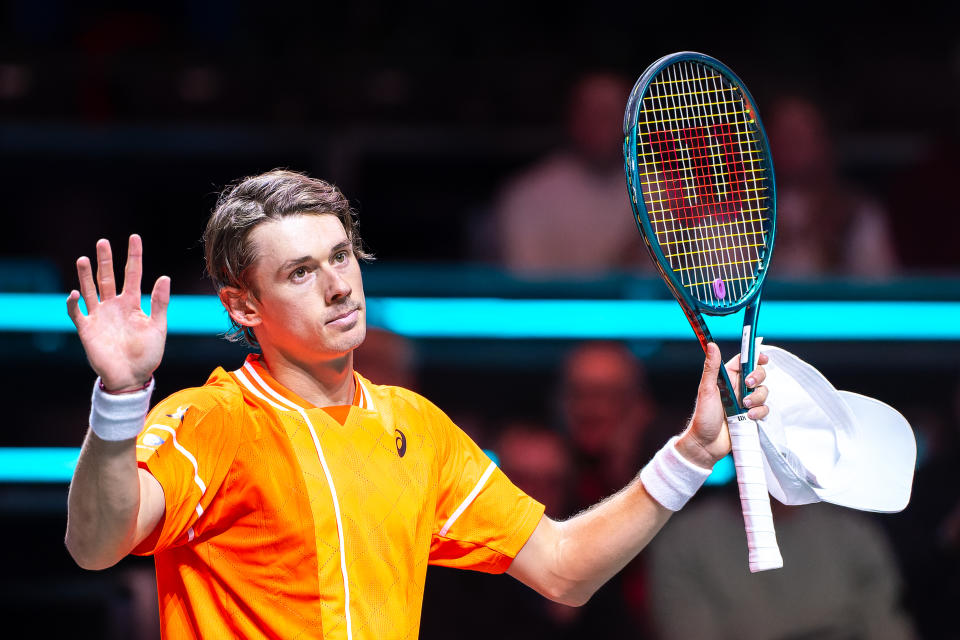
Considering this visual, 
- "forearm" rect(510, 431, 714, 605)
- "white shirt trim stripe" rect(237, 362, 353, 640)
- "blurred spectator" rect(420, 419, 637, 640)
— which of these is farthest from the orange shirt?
"blurred spectator" rect(420, 419, 637, 640)

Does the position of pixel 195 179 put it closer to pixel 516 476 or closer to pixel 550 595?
pixel 516 476

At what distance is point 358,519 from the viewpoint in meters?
2.06

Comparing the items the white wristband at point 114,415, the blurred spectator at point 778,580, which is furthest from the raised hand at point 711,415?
the blurred spectator at point 778,580

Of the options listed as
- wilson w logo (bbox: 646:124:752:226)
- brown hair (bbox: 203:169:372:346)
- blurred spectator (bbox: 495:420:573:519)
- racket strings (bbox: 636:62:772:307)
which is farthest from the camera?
blurred spectator (bbox: 495:420:573:519)

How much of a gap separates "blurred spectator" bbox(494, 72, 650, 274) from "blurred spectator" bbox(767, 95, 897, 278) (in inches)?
22.6

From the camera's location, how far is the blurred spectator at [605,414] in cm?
391

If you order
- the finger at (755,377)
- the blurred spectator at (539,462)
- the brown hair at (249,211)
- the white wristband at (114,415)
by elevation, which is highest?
the brown hair at (249,211)

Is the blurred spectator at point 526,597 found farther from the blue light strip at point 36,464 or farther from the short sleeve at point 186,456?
the short sleeve at point 186,456

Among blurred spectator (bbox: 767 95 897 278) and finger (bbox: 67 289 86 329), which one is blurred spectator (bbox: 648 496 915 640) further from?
finger (bbox: 67 289 86 329)

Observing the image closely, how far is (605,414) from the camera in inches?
156

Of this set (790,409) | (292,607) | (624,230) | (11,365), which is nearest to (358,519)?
(292,607)

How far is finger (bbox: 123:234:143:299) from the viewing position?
73.0 inches

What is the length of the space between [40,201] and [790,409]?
3323 mm

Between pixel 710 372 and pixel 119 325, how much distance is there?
1004 mm
